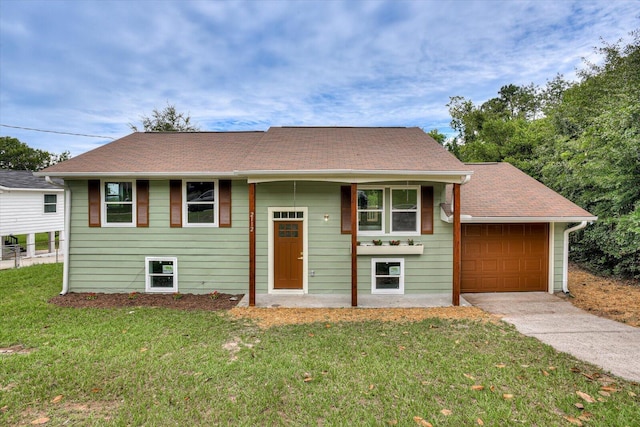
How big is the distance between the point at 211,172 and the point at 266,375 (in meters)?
4.96

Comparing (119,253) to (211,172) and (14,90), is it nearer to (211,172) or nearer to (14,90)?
(211,172)

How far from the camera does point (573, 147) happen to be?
1059 cm

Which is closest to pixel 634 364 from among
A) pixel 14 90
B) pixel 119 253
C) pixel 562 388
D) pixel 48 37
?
pixel 562 388

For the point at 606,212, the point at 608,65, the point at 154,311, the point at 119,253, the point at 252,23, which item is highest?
the point at 252,23

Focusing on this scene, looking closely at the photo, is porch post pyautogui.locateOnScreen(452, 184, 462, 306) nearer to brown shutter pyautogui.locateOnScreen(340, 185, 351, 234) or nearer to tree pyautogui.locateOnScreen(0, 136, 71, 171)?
brown shutter pyautogui.locateOnScreen(340, 185, 351, 234)

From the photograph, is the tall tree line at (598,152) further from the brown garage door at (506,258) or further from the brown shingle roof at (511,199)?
the brown garage door at (506,258)

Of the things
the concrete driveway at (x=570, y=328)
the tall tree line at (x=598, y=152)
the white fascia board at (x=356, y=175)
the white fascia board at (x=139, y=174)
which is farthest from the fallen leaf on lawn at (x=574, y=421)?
the white fascia board at (x=139, y=174)

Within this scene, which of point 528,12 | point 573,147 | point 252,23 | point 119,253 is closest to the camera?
point 119,253

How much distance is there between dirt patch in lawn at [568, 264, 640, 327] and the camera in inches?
237

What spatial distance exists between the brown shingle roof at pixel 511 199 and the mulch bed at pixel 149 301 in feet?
20.6

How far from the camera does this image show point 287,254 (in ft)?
24.6

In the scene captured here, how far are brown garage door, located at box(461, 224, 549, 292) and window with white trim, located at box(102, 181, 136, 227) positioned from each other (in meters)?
8.62

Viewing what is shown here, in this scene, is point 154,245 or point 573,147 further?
point 573,147

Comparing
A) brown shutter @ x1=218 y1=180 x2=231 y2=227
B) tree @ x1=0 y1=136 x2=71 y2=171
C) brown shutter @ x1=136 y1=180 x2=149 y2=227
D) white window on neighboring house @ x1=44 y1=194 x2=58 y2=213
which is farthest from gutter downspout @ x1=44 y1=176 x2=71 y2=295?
tree @ x1=0 y1=136 x2=71 y2=171
